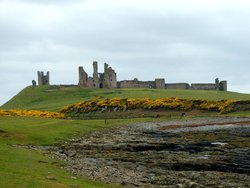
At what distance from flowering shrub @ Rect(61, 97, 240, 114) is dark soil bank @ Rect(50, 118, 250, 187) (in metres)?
48.1

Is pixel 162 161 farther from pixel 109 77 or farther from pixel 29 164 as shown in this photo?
pixel 109 77

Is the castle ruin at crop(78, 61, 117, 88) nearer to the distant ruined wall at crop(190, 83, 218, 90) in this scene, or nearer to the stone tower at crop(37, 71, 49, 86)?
the stone tower at crop(37, 71, 49, 86)

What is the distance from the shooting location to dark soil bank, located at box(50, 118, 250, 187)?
83.6ft

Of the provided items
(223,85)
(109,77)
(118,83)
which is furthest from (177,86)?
(109,77)

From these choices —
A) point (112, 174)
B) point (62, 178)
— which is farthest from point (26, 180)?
point (112, 174)

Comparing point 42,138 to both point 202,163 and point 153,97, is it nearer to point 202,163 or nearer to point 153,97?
point 202,163

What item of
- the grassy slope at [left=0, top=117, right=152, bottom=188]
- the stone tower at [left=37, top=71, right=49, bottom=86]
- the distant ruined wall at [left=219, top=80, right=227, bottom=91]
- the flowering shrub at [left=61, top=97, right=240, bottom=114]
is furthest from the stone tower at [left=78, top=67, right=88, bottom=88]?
the grassy slope at [left=0, top=117, right=152, bottom=188]

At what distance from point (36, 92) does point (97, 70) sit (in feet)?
76.3

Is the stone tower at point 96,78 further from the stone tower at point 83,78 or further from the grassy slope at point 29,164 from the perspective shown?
the grassy slope at point 29,164

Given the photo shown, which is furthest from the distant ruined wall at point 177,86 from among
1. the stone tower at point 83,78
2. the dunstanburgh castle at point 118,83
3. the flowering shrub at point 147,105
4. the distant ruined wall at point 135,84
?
the flowering shrub at point 147,105

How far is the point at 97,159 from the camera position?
109ft

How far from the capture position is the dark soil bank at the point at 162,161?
25469 millimetres

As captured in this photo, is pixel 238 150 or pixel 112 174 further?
pixel 238 150

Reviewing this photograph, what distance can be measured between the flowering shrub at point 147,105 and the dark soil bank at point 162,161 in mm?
48099
